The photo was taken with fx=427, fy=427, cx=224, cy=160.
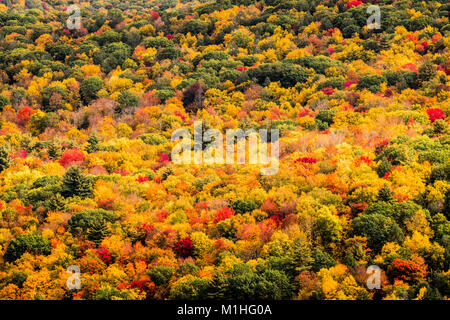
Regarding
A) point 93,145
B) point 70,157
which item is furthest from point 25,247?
point 93,145

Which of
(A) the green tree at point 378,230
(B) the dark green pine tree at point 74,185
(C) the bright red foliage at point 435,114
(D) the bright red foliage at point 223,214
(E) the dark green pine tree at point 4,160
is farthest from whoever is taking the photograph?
(C) the bright red foliage at point 435,114

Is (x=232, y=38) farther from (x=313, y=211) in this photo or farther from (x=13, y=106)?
(x=313, y=211)

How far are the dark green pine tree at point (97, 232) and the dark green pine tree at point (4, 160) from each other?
59.6 feet

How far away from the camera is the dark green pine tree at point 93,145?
47906 mm

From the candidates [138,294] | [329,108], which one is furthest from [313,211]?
[329,108]

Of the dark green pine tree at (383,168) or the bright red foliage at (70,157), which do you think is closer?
the dark green pine tree at (383,168)

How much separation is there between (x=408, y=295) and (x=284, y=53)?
5917 cm

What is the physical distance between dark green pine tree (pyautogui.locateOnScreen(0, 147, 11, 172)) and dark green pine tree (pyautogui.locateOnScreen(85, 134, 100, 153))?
8234mm

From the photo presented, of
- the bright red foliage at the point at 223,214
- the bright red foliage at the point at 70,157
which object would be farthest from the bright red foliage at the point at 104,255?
the bright red foliage at the point at 70,157

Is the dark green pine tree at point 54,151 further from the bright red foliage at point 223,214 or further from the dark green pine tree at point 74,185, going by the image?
the bright red foliage at point 223,214

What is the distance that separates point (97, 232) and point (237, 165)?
49.2ft

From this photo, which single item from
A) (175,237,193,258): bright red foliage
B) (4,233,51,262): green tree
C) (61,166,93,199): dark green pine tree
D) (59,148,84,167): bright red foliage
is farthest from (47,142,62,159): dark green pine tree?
(175,237,193,258): bright red foliage

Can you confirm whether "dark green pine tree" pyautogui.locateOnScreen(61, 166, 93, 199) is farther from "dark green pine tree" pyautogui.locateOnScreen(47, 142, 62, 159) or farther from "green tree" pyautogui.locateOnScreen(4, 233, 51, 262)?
"dark green pine tree" pyautogui.locateOnScreen(47, 142, 62, 159)

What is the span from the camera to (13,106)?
6538 cm
